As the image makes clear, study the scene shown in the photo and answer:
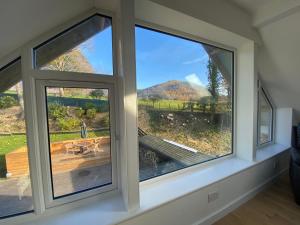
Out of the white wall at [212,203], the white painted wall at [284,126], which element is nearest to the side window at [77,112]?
the white wall at [212,203]

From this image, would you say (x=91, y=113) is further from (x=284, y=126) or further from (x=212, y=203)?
(x=284, y=126)

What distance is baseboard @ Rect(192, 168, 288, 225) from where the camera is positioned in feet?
5.66

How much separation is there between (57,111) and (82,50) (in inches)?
21.5

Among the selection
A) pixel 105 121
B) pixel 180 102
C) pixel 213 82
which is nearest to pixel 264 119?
pixel 213 82

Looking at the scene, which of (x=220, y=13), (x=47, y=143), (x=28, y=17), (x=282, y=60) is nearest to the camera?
(x=28, y=17)

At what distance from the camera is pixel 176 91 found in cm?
189

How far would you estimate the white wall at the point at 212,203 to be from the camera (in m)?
1.39

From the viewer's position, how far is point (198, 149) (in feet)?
6.93

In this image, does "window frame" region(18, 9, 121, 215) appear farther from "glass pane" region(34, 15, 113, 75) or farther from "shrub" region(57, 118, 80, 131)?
"shrub" region(57, 118, 80, 131)

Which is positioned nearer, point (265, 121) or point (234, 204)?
point (234, 204)

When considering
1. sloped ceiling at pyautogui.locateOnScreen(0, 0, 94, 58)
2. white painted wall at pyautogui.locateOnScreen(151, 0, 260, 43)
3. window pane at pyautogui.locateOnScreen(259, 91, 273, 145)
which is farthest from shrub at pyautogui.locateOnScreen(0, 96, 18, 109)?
window pane at pyautogui.locateOnScreen(259, 91, 273, 145)

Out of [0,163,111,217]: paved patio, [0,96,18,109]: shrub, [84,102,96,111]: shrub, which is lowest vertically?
[0,163,111,217]: paved patio

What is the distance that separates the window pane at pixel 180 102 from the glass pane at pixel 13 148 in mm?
949

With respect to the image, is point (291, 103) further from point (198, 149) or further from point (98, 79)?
point (98, 79)
